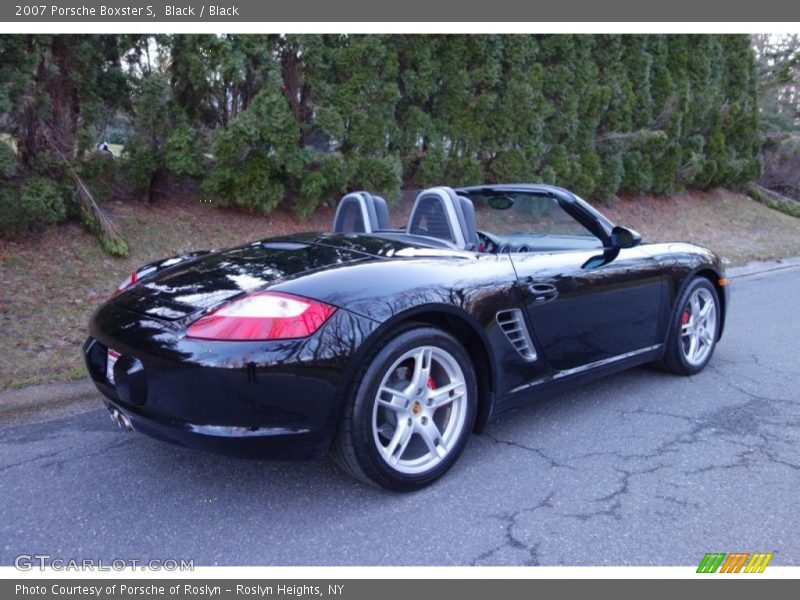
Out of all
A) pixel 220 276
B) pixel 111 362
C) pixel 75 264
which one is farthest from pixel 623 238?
pixel 75 264

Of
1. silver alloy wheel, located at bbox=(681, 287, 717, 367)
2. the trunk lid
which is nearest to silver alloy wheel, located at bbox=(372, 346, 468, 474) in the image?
the trunk lid

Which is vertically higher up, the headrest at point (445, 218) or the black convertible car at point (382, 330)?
the headrest at point (445, 218)

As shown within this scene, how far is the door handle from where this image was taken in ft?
10.5

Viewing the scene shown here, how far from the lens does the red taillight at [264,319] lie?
7.85ft

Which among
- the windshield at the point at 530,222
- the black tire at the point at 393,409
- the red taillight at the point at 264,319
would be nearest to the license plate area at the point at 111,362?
the red taillight at the point at 264,319

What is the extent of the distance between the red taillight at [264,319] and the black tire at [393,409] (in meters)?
0.29

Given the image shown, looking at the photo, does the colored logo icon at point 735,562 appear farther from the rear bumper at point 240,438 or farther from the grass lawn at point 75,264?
the grass lawn at point 75,264

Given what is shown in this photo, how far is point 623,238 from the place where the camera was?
12.5 feet

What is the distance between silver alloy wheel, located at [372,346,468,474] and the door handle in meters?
0.61

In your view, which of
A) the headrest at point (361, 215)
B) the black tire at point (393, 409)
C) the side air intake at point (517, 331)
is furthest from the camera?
the headrest at point (361, 215)

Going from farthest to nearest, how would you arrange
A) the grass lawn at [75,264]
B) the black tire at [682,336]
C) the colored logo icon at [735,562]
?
the grass lawn at [75,264] → the black tire at [682,336] → the colored logo icon at [735,562]

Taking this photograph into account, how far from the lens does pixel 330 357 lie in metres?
2.43

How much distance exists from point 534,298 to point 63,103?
17.2 feet

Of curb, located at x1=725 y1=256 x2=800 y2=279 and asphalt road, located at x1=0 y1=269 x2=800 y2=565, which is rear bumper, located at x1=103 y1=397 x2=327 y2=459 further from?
curb, located at x1=725 y1=256 x2=800 y2=279
